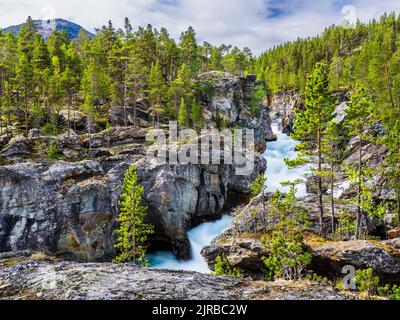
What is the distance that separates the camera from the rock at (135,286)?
31.5 feet

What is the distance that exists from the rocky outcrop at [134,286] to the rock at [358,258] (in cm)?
1007

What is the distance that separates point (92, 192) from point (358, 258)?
26461 millimetres

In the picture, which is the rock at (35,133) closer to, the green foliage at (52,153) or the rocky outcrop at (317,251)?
the green foliage at (52,153)

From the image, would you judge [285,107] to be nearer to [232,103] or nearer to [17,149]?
[232,103]

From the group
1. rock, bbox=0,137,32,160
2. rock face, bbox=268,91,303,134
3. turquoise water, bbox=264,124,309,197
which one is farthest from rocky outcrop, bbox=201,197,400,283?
rock face, bbox=268,91,303,134

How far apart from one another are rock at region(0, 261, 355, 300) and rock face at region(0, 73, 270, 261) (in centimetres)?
1978

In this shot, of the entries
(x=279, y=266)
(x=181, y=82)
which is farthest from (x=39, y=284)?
(x=181, y=82)

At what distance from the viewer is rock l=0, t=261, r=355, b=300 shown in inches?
378

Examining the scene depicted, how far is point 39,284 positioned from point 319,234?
71.8ft

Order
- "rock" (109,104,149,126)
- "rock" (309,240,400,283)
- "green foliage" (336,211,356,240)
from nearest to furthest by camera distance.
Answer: "rock" (309,240,400,283)
"green foliage" (336,211,356,240)
"rock" (109,104,149,126)

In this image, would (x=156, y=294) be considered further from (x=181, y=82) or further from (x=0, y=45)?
(x=0, y=45)

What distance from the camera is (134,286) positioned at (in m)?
10.2

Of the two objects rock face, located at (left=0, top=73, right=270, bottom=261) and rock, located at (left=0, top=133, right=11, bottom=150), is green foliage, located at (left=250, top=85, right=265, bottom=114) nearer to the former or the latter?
rock face, located at (left=0, top=73, right=270, bottom=261)
